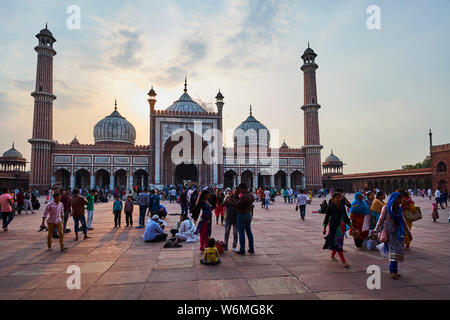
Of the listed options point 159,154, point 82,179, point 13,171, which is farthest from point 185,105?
point 13,171

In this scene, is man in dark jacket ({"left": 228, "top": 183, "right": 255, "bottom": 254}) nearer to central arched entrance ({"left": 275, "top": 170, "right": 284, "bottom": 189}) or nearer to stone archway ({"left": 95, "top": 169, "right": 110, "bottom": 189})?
stone archway ({"left": 95, "top": 169, "right": 110, "bottom": 189})

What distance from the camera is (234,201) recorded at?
205 inches

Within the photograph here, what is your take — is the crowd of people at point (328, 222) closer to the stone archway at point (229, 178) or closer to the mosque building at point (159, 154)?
the mosque building at point (159, 154)

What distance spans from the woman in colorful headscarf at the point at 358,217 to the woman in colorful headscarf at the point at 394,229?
5.04 ft

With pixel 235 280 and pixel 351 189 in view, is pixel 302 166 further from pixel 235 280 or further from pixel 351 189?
pixel 235 280

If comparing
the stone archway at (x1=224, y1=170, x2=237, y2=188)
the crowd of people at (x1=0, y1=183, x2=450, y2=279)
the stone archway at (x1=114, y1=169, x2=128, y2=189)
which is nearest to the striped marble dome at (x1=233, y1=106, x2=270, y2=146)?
the stone archway at (x1=224, y1=170, x2=237, y2=188)

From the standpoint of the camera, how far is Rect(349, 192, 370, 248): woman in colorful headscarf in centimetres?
571

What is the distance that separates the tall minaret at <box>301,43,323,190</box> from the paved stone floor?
28906 millimetres

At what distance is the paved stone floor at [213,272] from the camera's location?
10.7ft

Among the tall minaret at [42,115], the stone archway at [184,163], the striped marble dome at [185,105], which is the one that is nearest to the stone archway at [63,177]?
the tall minaret at [42,115]

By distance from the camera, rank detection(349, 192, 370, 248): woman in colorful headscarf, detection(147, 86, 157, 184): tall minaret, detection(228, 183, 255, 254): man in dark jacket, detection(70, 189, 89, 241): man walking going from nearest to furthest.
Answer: detection(228, 183, 255, 254): man in dark jacket
detection(349, 192, 370, 248): woman in colorful headscarf
detection(70, 189, 89, 241): man walking
detection(147, 86, 157, 184): tall minaret

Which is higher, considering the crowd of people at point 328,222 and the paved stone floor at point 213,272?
the crowd of people at point 328,222
